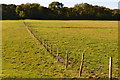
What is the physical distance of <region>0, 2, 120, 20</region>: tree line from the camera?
140375mm

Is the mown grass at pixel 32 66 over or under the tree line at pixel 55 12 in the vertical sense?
under

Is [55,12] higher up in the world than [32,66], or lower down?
higher up

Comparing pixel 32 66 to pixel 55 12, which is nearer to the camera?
pixel 32 66

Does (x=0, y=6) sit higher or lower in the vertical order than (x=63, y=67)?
higher

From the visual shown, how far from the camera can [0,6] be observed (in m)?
147

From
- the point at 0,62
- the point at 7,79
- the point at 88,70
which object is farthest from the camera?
the point at 0,62

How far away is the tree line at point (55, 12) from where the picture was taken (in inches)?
5527

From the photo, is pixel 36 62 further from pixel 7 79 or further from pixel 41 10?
pixel 41 10

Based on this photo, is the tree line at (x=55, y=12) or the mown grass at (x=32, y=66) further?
the tree line at (x=55, y=12)

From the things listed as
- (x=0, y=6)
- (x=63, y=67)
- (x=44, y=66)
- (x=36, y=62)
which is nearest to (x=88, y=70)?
(x=63, y=67)

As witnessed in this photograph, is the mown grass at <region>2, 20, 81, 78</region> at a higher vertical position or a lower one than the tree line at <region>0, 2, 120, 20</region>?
lower

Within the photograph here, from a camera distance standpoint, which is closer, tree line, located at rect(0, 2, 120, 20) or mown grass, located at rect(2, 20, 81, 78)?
mown grass, located at rect(2, 20, 81, 78)

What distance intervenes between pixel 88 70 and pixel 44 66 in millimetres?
4181

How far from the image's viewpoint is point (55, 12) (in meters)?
146
